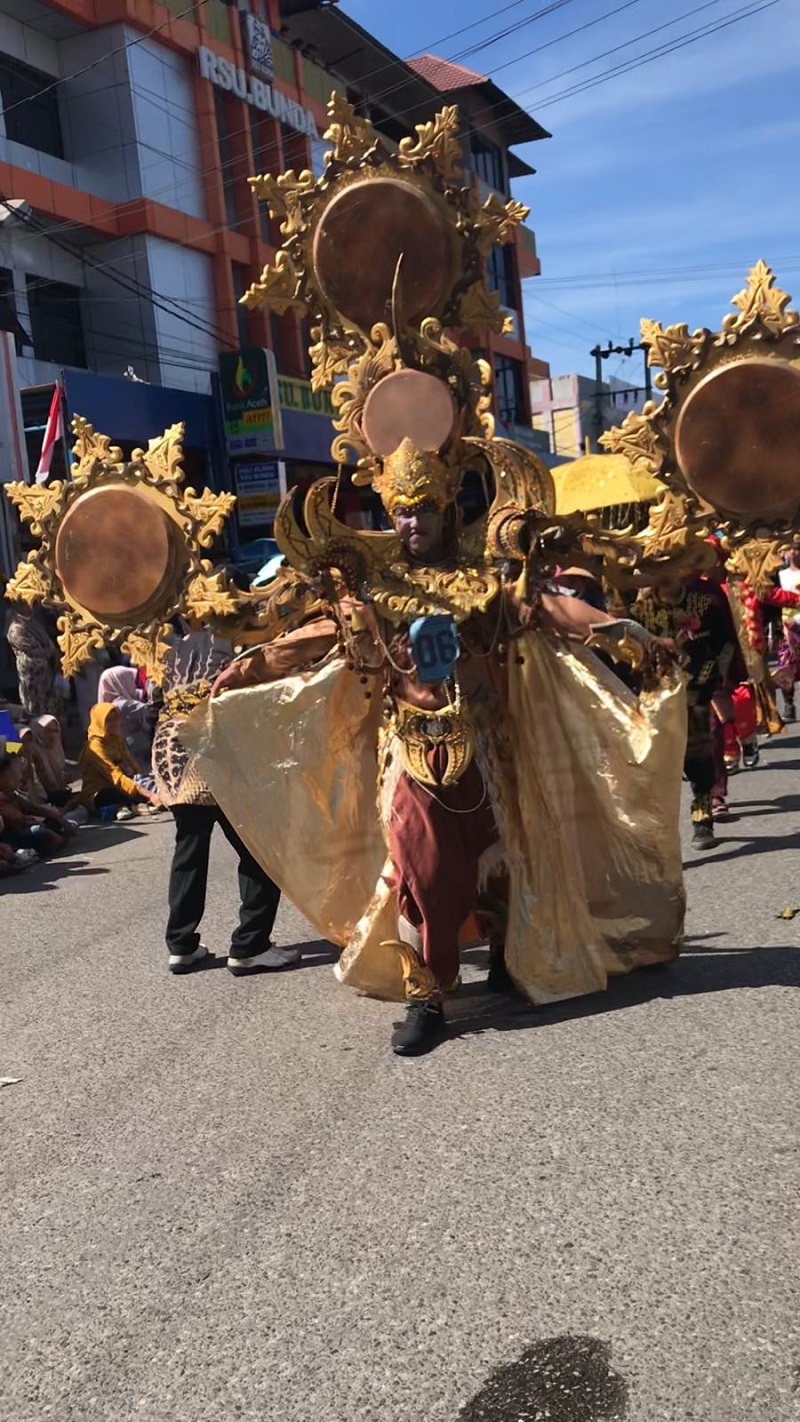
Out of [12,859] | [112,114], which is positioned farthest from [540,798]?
[112,114]

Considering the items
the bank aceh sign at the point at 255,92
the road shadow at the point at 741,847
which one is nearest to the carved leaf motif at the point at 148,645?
the road shadow at the point at 741,847

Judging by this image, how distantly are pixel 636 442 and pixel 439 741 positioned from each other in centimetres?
120

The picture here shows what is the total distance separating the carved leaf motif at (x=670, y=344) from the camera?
4.29m

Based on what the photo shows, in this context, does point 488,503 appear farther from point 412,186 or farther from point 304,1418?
point 304,1418

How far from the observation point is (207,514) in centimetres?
453

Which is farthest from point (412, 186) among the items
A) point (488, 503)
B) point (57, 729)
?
point (57, 729)

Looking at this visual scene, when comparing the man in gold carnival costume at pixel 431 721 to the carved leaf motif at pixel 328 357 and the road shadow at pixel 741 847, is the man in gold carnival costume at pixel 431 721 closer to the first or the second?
the carved leaf motif at pixel 328 357

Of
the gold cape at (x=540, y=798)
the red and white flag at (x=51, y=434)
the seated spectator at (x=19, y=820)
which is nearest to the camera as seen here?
the gold cape at (x=540, y=798)

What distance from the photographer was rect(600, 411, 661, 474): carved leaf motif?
4.35 m

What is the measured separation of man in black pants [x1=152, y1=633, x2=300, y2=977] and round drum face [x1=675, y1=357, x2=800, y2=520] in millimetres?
2118

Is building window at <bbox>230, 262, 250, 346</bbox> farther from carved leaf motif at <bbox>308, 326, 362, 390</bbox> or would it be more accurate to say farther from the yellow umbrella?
carved leaf motif at <bbox>308, 326, 362, 390</bbox>

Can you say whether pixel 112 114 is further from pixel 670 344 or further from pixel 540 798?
pixel 540 798

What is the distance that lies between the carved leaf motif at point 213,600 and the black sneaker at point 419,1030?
4.82 ft

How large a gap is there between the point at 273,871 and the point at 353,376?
1.87m
